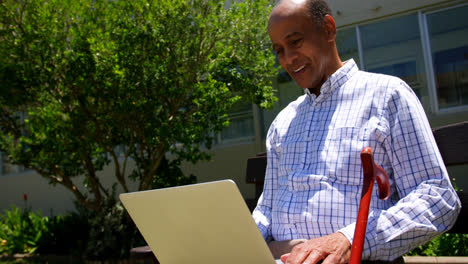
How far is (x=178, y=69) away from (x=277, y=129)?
3638mm

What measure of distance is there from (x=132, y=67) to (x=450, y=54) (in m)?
4.56

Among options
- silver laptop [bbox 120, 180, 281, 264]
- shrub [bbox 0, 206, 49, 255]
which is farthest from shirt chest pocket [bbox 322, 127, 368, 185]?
shrub [bbox 0, 206, 49, 255]

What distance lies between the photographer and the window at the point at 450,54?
6344mm

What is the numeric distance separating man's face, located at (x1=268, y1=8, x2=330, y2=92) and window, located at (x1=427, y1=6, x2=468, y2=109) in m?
5.33

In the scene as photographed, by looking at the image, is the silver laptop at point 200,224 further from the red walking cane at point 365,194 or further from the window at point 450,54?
the window at point 450,54

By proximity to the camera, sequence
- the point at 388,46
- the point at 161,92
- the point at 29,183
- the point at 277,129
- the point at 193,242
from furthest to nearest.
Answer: the point at 29,183 → the point at 388,46 → the point at 161,92 → the point at 277,129 → the point at 193,242

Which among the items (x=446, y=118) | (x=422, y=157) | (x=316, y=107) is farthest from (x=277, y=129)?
(x=446, y=118)

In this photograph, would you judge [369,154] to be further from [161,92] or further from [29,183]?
[29,183]

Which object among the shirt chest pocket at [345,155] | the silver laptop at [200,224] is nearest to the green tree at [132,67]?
the shirt chest pocket at [345,155]

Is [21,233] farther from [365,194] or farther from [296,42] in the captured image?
[365,194]

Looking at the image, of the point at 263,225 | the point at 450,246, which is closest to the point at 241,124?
the point at 450,246

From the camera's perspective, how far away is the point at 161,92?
215 inches

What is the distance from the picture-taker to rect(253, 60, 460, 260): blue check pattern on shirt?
1.43m

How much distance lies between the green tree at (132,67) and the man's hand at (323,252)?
13.2 feet
